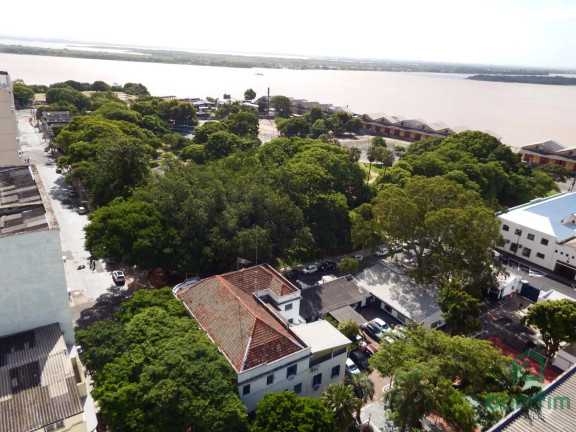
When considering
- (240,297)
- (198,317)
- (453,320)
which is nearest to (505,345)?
(453,320)

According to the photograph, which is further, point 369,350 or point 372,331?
point 372,331

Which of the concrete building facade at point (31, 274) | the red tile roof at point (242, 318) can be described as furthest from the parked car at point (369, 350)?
the concrete building facade at point (31, 274)

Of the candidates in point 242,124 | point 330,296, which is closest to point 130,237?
point 330,296

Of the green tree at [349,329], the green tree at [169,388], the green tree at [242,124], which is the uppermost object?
the green tree at [242,124]

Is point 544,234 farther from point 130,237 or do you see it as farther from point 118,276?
point 118,276

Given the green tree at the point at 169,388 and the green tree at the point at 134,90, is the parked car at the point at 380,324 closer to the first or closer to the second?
the green tree at the point at 169,388
